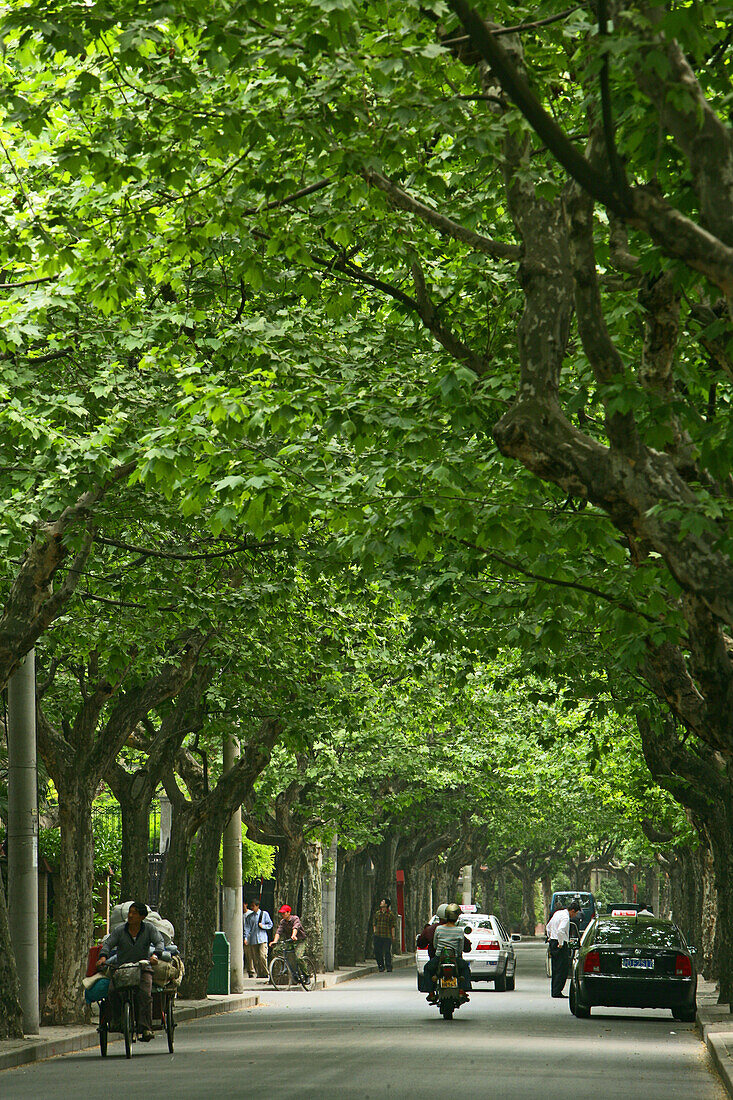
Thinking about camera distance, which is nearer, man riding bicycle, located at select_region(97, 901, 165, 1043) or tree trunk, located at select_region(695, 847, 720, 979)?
man riding bicycle, located at select_region(97, 901, 165, 1043)

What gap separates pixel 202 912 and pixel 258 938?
14748 millimetres

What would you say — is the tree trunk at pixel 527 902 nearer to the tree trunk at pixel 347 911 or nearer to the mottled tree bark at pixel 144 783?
the tree trunk at pixel 347 911

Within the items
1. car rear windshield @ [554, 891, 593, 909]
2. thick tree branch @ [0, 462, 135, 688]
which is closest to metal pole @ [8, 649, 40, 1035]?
thick tree branch @ [0, 462, 135, 688]

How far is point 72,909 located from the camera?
19.6 metres

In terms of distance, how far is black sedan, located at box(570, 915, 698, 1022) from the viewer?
2150 cm

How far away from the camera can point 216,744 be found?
112 ft

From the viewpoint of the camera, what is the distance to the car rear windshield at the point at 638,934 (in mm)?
21938

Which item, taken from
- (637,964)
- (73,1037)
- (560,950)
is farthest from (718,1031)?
(560,950)

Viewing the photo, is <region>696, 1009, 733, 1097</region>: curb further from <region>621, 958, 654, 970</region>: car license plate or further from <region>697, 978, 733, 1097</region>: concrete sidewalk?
<region>621, 958, 654, 970</region>: car license plate

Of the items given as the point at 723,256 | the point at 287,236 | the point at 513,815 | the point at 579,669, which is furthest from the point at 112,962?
the point at 513,815

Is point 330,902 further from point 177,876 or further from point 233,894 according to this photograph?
point 177,876

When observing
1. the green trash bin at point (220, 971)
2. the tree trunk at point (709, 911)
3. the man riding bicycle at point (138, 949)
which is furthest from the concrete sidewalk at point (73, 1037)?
the tree trunk at point (709, 911)

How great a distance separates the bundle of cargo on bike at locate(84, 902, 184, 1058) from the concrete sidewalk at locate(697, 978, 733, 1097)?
6050 millimetres

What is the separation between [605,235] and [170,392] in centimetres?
448
